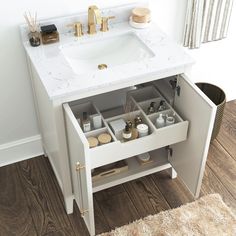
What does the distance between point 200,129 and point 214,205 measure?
0.55 metres

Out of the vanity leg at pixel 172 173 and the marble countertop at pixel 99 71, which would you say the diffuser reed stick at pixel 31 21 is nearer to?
the marble countertop at pixel 99 71

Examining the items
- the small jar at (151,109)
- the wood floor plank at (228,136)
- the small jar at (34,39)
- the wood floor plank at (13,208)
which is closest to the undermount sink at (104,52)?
the small jar at (34,39)

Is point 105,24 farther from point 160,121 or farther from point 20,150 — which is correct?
point 20,150

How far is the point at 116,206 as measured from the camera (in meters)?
2.18

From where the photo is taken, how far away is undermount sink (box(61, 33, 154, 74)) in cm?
197

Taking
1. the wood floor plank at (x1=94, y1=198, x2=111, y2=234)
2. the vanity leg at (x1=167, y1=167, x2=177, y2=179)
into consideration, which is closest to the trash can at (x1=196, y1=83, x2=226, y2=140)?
the vanity leg at (x1=167, y1=167, x2=177, y2=179)

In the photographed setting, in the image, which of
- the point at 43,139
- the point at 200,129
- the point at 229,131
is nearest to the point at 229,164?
the point at 229,131

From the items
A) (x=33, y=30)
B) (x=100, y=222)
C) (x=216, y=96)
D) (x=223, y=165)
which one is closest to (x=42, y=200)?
(x=100, y=222)

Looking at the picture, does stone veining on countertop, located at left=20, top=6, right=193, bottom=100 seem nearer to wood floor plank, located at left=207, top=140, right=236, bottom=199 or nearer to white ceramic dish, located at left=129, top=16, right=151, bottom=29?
white ceramic dish, located at left=129, top=16, right=151, bottom=29

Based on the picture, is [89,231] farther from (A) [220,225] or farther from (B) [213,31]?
(B) [213,31]

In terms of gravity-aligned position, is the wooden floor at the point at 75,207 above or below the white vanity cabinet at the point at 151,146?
below

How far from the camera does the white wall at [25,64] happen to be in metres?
1.93

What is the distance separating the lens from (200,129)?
71.2 inches

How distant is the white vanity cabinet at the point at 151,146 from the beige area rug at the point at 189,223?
0.41 feet
